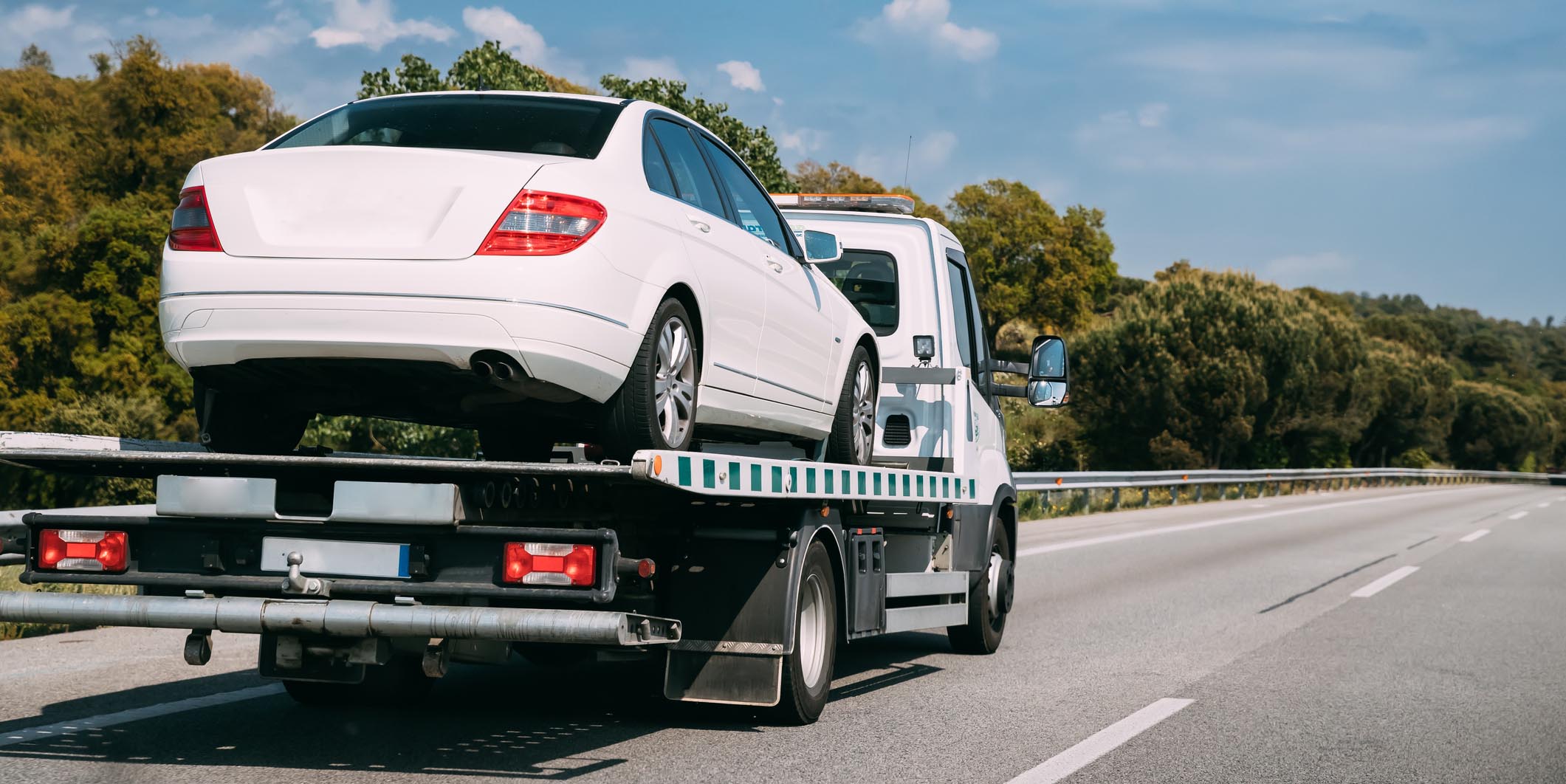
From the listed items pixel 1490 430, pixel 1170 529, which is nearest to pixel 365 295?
pixel 1170 529

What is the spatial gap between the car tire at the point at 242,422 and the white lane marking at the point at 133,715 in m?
1.33

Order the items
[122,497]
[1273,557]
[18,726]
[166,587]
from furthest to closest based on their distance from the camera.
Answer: [122,497] < [1273,557] < [18,726] < [166,587]

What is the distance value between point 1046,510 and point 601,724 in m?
21.0

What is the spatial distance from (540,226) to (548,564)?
43.9 inches

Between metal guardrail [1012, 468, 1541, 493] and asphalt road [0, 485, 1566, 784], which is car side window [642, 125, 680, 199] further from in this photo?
metal guardrail [1012, 468, 1541, 493]

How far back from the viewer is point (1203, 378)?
2274 inches

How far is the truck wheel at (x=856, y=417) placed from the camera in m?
7.98

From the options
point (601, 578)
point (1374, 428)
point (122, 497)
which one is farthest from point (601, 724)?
point (1374, 428)

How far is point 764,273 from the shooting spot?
22.4 feet

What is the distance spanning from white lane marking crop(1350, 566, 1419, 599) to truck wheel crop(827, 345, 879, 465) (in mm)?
6585

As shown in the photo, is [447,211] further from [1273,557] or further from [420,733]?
[1273,557]

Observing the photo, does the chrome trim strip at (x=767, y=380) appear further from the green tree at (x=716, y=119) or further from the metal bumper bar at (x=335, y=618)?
the green tree at (x=716, y=119)

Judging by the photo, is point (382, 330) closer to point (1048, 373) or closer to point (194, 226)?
point (194, 226)

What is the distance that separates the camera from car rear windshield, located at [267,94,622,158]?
5.59 meters
